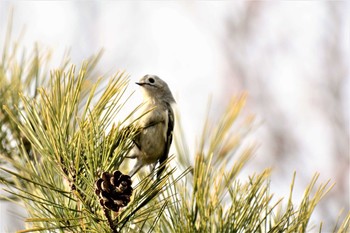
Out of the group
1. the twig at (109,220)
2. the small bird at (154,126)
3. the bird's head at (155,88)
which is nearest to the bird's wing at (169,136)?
the small bird at (154,126)

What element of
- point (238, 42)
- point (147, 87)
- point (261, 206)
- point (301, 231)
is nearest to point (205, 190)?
point (261, 206)

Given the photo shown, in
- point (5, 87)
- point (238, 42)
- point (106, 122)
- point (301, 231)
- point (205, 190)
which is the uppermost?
point (238, 42)

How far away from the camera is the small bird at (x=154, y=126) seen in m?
2.44

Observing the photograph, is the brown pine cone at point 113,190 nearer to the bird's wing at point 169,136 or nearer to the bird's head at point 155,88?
the bird's wing at point 169,136

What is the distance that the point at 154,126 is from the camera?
282 cm

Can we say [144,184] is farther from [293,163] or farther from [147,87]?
[293,163]

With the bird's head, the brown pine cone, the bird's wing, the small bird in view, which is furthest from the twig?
the bird's head

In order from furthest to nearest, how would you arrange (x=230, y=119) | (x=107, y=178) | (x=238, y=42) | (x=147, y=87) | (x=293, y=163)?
(x=238, y=42), (x=293, y=163), (x=147, y=87), (x=230, y=119), (x=107, y=178)

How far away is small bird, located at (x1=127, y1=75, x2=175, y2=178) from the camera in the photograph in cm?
244

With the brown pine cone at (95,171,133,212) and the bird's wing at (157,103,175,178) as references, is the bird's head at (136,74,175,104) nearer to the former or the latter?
the bird's wing at (157,103,175,178)

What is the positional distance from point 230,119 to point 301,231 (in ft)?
1.16

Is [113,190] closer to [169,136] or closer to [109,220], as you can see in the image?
[109,220]

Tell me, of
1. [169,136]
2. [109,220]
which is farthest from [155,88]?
[109,220]

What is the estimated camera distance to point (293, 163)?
6828mm
